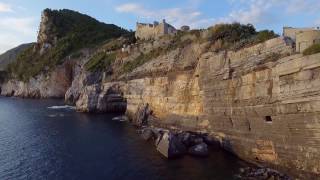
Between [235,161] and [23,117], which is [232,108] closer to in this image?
[235,161]

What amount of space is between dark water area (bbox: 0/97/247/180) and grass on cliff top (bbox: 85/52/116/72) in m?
35.6

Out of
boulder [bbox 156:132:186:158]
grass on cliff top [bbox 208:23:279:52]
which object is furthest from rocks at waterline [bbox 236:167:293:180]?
grass on cliff top [bbox 208:23:279:52]

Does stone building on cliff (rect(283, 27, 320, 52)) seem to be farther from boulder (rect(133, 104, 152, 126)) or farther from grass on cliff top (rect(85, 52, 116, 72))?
grass on cliff top (rect(85, 52, 116, 72))

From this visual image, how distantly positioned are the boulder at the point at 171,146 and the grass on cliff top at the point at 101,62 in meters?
54.4

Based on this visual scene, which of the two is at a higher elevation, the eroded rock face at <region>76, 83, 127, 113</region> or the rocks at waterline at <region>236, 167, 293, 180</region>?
the eroded rock face at <region>76, 83, 127, 113</region>

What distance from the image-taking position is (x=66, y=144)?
1821 inches

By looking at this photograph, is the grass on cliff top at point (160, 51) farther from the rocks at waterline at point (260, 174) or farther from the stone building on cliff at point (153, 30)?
the rocks at waterline at point (260, 174)

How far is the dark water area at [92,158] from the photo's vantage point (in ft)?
109

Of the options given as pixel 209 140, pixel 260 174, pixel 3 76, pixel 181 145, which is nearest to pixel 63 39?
pixel 3 76

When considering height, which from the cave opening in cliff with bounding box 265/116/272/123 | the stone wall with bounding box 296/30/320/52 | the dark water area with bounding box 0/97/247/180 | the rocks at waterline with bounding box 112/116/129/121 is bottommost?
the dark water area with bounding box 0/97/247/180

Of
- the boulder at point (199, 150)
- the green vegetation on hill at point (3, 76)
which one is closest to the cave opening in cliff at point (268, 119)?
the boulder at point (199, 150)

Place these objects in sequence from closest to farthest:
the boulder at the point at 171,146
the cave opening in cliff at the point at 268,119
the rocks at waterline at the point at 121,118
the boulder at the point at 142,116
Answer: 1. the cave opening in cliff at the point at 268,119
2. the boulder at the point at 171,146
3. the boulder at the point at 142,116
4. the rocks at waterline at the point at 121,118

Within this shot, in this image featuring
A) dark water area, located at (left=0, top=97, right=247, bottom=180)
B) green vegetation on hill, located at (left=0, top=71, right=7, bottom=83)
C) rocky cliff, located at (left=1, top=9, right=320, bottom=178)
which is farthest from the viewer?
green vegetation on hill, located at (left=0, top=71, right=7, bottom=83)

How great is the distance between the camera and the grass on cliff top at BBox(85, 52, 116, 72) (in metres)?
93.5
